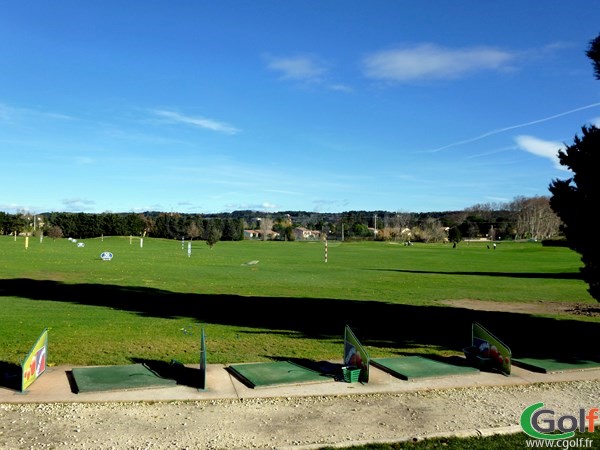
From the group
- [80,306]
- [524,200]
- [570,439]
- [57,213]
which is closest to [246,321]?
[80,306]

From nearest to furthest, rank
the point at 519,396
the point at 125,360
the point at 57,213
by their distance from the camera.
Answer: the point at 519,396 < the point at 125,360 < the point at 57,213

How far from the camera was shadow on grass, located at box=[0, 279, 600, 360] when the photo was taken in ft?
46.2

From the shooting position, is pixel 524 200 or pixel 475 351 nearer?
pixel 475 351

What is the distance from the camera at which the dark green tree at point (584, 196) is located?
1369cm

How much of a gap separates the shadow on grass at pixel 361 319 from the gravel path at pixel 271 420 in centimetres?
398

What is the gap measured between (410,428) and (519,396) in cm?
282

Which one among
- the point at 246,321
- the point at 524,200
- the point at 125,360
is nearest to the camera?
the point at 125,360

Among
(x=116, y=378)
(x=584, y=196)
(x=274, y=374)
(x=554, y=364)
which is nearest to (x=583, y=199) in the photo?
(x=584, y=196)

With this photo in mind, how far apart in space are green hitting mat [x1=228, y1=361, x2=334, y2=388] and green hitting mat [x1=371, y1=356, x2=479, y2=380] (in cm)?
150

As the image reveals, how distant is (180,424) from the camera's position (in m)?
7.95

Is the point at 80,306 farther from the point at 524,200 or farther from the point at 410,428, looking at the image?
the point at 524,200

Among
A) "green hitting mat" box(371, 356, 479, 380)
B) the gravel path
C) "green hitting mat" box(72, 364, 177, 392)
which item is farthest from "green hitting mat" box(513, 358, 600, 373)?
"green hitting mat" box(72, 364, 177, 392)

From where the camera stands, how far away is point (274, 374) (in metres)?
10.5

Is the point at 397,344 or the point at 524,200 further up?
the point at 524,200
